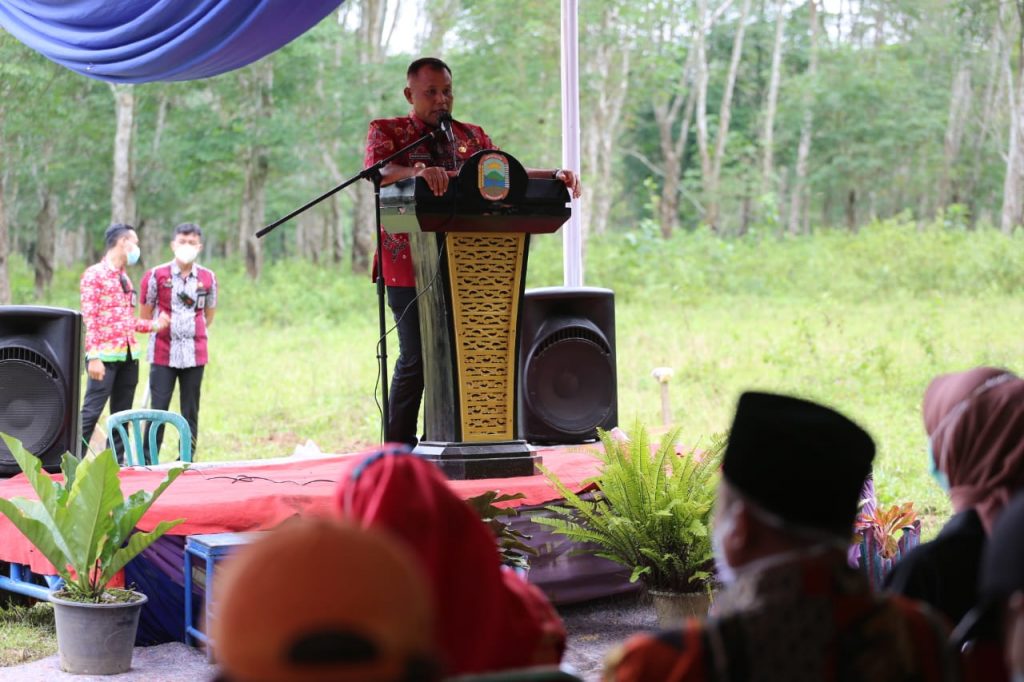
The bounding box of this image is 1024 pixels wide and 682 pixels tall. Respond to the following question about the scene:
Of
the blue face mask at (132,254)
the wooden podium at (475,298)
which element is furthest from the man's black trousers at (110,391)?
the wooden podium at (475,298)

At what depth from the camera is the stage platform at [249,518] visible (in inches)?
177

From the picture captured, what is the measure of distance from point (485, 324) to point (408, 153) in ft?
2.23

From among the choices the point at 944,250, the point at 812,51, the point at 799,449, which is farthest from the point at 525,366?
the point at 812,51

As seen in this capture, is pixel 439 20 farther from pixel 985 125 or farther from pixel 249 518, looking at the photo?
pixel 249 518

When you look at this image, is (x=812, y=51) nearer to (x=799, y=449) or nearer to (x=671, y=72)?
(x=671, y=72)

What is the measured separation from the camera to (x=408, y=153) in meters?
4.91

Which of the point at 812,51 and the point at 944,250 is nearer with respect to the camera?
the point at 944,250

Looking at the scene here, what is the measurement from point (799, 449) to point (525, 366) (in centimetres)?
441

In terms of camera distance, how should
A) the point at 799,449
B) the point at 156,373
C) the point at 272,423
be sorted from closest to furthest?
the point at 799,449, the point at 156,373, the point at 272,423

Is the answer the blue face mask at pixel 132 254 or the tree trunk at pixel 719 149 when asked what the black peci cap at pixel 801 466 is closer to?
the blue face mask at pixel 132 254

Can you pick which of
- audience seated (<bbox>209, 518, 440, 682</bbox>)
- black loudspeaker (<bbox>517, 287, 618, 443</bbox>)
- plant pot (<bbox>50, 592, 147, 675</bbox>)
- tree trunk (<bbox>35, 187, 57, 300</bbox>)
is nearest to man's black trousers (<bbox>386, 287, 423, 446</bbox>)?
black loudspeaker (<bbox>517, 287, 618, 443</bbox>)

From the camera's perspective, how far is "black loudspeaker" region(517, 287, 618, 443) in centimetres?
612

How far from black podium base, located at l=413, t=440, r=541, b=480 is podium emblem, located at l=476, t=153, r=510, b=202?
3.01 feet

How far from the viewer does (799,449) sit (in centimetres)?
174
